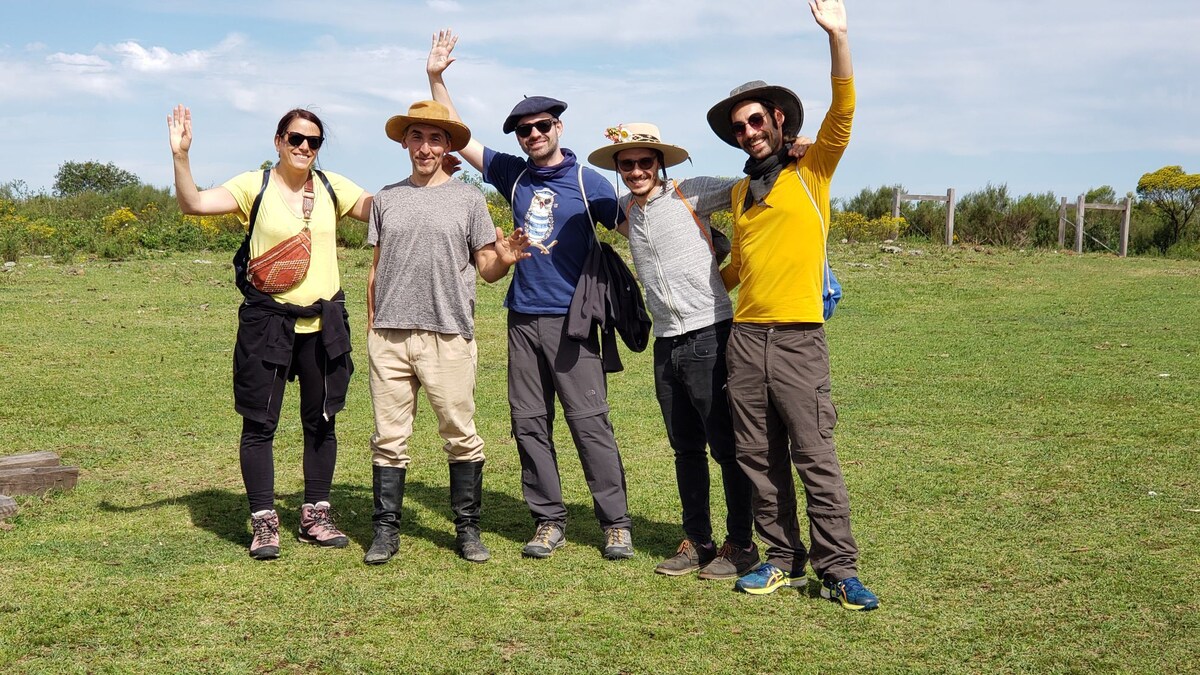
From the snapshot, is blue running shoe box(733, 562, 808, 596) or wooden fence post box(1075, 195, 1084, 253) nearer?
blue running shoe box(733, 562, 808, 596)

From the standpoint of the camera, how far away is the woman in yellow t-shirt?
4.64 meters

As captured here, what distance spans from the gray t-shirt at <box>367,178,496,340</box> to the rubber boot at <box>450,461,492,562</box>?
1.93ft

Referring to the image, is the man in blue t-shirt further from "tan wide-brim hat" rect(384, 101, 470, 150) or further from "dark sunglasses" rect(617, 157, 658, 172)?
"dark sunglasses" rect(617, 157, 658, 172)

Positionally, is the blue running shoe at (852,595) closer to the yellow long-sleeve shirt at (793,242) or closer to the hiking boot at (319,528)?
the yellow long-sleeve shirt at (793,242)

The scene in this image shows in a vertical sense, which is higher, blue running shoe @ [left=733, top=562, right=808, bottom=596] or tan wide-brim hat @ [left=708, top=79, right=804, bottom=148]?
tan wide-brim hat @ [left=708, top=79, right=804, bottom=148]

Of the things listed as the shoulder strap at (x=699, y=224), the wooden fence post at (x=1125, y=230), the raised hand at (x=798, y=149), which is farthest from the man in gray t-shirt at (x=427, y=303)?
the wooden fence post at (x=1125, y=230)

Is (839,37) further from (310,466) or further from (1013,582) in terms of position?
(310,466)

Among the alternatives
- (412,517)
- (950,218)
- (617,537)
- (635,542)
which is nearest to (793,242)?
(617,537)

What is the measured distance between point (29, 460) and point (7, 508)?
54 centimetres

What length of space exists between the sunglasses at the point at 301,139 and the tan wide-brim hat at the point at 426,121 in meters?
0.29

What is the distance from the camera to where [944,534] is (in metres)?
4.95

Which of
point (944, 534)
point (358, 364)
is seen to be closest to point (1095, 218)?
point (358, 364)

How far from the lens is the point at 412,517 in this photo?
541 centimetres

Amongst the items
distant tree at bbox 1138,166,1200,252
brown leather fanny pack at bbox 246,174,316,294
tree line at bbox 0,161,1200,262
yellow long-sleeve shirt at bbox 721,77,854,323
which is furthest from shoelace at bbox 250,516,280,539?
distant tree at bbox 1138,166,1200,252
